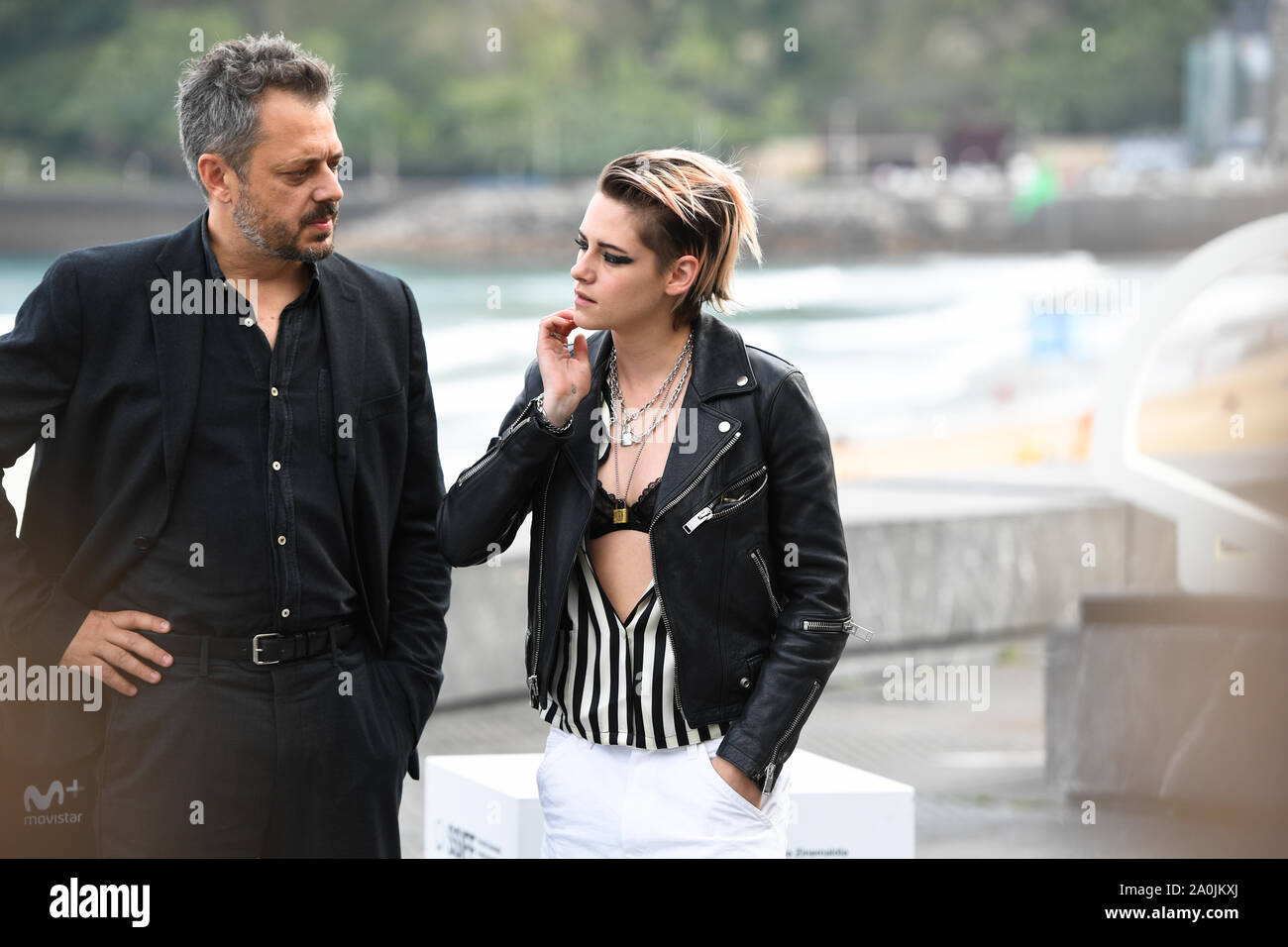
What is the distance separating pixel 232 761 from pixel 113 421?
1.94 feet

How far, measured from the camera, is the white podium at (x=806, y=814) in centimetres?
352

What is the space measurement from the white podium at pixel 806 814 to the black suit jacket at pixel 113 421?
0.77 meters

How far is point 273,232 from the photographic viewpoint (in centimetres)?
279

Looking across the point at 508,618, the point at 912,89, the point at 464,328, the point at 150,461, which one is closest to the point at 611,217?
the point at 150,461

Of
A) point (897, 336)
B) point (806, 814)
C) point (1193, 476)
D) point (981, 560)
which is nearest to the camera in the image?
point (806, 814)

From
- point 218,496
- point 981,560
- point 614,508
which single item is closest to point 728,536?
point 614,508

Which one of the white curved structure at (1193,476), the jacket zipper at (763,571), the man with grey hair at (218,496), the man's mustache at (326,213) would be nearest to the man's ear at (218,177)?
the man with grey hair at (218,496)

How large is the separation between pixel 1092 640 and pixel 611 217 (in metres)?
3.49

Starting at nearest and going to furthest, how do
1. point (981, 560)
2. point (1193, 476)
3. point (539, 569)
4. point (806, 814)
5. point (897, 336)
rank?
1. point (539, 569)
2. point (806, 814)
3. point (1193, 476)
4. point (981, 560)
5. point (897, 336)

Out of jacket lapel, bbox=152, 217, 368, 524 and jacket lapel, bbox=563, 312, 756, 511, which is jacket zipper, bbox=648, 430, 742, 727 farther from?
jacket lapel, bbox=152, 217, 368, 524

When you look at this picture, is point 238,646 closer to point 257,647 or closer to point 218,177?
point 257,647

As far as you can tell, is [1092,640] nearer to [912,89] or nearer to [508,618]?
[508,618]

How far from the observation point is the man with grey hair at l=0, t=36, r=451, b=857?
2.73 metres

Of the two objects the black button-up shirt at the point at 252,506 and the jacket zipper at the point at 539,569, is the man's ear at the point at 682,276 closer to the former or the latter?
the jacket zipper at the point at 539,569
